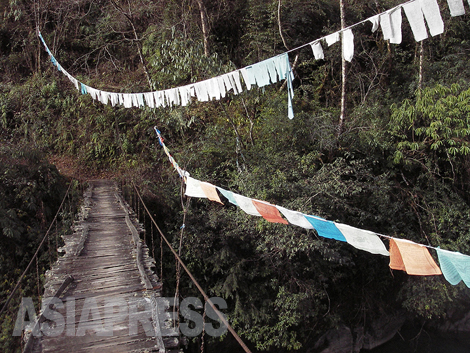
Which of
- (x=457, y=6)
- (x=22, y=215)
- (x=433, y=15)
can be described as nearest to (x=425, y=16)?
(x=433, y=15)

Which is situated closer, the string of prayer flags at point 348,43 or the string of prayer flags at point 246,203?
the string of prayer flags at point 348,43

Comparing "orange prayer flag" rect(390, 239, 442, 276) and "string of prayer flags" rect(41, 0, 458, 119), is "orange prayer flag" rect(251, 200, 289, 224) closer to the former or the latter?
"string of prayer flags" rect(41, 0, 458, 119)

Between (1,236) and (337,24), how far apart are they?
1061 centimetres

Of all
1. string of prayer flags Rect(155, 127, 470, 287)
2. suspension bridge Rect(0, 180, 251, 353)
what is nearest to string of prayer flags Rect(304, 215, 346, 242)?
string of prayer flags Rect(155, 127, 470, 287)

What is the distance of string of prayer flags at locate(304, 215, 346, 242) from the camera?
12.7 ft

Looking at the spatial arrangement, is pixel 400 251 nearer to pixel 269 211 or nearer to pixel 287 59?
pixel 269 211

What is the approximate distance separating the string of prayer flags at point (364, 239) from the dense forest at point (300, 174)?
7.35 ft

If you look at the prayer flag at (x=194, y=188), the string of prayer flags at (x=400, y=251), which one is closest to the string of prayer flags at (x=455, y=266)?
the string of prayer flags at (x=400, y=251)

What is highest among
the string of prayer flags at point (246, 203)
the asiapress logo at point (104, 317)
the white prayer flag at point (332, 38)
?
the white prayer flag at point (332, 38)

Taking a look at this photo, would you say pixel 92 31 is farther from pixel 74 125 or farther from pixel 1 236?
pixel 1 236

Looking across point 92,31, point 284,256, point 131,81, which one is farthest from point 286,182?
point 92,31

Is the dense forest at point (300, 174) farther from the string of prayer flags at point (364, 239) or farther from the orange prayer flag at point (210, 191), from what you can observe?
the string of prayer flags at point (364, 239)

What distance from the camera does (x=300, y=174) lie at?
281 inches

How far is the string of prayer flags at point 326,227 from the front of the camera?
3.86 metres
